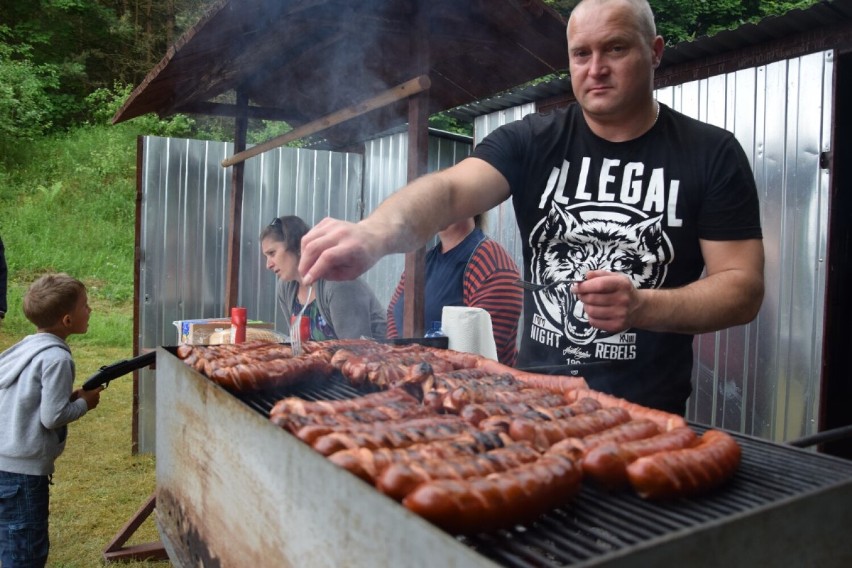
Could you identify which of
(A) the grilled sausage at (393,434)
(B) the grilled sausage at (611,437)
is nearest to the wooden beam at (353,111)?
(A) the grilled sausage at (393,434)

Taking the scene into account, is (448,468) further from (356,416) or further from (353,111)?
(353,111)

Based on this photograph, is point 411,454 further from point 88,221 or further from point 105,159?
point 105,159

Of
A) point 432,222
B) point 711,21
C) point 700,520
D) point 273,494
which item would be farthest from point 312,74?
point 711,21

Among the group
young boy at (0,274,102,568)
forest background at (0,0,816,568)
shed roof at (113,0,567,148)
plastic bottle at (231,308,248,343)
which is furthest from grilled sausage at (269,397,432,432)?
forest background at (0,0,816,568)

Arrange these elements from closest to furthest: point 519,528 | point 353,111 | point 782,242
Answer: point 519,528
point 353,111
point 782,242

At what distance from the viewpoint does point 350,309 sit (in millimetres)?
5148

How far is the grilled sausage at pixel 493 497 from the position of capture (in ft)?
4.18

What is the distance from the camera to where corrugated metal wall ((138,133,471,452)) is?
7680 mm

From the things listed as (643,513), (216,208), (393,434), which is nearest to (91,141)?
(216,208)

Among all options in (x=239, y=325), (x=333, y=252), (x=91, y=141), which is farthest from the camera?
(x=91, y=141)

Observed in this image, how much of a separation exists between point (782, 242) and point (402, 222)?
144 inches

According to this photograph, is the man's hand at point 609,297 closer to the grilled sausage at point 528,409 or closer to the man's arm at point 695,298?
the man's arm at point 695,298

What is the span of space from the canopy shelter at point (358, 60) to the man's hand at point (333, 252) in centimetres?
172

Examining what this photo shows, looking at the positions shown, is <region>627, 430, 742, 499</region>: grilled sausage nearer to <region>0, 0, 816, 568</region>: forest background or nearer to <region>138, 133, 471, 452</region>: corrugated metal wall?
<region>0, 0, 816, 568</region>: forest background
